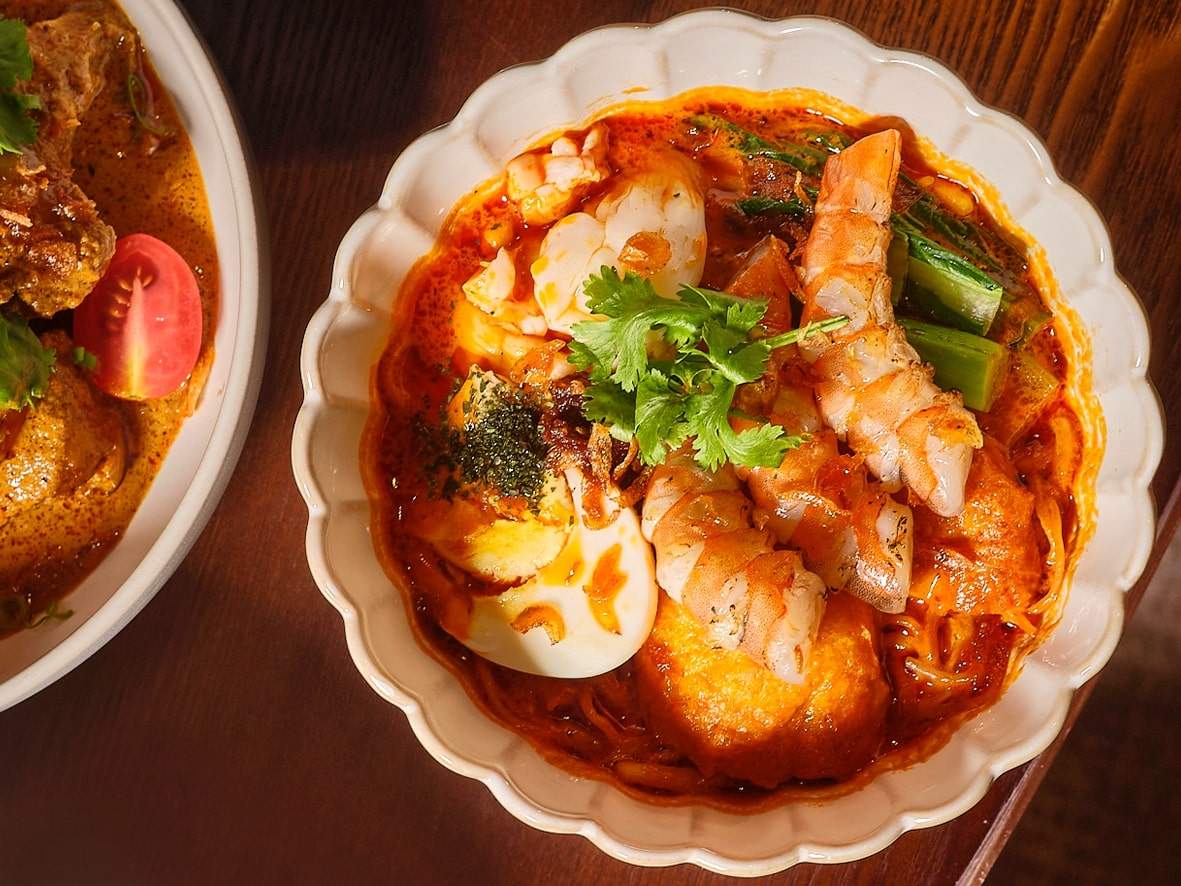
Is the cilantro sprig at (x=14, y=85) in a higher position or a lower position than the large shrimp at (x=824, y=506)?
higher

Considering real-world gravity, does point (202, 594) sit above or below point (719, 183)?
below

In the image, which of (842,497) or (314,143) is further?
(314,143)

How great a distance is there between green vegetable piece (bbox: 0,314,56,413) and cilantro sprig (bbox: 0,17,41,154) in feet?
1.23

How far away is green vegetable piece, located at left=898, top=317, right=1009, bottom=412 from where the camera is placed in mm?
2072

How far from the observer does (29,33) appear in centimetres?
204

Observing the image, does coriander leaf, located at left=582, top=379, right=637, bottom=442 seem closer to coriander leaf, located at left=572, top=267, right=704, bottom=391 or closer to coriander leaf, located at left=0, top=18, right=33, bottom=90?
coriander leaf, located at left=572, top=267, right=704, bottom=391

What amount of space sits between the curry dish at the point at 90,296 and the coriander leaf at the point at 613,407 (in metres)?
0.95

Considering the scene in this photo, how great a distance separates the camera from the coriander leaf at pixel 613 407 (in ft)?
6.19

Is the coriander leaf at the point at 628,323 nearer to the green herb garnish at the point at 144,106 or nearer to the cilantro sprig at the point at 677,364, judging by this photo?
the cilantro sprig at the point at 677,364

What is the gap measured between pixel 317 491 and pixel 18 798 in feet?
3.81

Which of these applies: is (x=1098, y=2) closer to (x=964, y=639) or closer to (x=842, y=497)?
(x=842, y=497)

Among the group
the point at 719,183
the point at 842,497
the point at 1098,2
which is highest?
the point at 1098,2

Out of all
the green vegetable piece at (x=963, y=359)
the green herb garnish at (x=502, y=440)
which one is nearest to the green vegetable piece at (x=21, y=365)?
the green herb garnish at (x=502, y=440)

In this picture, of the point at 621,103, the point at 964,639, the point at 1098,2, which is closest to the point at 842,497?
the point at 964,639
